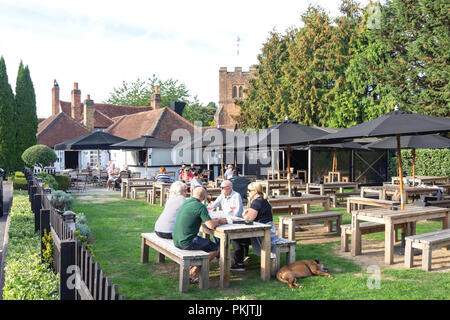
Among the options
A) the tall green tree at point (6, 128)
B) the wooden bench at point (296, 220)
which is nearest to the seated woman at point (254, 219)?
the wooden bench at point (296, 220)

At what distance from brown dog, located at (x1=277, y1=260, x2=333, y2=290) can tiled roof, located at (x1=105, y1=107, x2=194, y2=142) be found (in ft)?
81.2

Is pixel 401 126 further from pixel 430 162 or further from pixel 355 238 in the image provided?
pixel 430 162

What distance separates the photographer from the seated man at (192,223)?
536cm

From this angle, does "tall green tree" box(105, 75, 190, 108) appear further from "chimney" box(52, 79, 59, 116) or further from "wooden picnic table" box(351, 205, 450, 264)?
"wooden picnic table" box(351, 205, 450, 264)

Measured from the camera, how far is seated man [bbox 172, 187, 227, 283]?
211 inches

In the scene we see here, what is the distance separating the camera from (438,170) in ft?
64.8

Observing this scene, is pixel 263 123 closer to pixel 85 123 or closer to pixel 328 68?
pixel 328 68

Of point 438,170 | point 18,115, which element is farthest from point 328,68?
point 18,115

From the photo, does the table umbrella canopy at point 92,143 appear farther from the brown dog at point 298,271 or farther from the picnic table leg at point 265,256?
the brown dog at point 298,271

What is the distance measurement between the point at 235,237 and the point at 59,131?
33.5 metres

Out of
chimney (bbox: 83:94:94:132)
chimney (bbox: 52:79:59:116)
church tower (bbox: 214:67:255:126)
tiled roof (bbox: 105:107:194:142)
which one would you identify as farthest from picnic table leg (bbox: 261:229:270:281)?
church tower (bbox: 214:67:255:126)

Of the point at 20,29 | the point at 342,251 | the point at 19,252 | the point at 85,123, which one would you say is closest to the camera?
the point at 19,252

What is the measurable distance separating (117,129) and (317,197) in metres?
27.8
